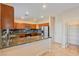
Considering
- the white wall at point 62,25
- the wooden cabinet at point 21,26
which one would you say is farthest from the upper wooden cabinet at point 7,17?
the white wall at point 62,25

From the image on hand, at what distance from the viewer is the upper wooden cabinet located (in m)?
1.49

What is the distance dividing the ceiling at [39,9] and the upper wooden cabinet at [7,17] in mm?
73

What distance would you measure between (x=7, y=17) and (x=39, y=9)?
0.49 meters

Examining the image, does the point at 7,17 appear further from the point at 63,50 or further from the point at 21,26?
the point at 63,50

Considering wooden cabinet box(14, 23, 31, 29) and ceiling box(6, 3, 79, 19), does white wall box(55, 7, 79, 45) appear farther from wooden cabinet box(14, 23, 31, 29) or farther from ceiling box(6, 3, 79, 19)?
wooden cabinet box(14, 23, 31, 29)

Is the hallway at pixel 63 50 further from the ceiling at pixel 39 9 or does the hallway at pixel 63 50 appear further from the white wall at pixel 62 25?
the ceiling at pixel 39 9

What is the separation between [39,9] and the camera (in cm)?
165

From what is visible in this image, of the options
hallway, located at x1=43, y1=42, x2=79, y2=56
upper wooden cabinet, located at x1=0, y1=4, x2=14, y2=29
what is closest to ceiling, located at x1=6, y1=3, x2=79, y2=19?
upper wooden cabinet, located at x1=0, y1=4, x2=14, y2=29

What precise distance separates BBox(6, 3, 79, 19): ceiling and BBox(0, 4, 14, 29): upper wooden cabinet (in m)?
0.07

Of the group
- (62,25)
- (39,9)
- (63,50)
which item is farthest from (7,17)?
(63,50)

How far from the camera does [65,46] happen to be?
1724mm

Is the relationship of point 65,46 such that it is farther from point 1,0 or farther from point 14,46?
point 1,0

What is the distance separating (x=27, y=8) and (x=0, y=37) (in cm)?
57

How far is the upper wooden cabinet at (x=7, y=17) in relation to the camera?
4.88 ft
